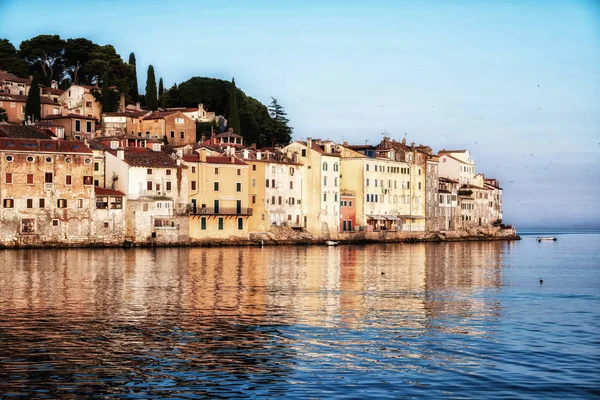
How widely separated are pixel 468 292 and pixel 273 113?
81411 millimetres

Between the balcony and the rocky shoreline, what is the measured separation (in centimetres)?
230

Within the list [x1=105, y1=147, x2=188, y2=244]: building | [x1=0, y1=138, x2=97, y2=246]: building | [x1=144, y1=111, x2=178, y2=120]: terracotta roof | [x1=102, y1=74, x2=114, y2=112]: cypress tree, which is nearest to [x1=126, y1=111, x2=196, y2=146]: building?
[x1=144, y1=111, x2=178, y2=120]: terracotta roof

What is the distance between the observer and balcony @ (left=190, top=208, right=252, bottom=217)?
7506 centimetres

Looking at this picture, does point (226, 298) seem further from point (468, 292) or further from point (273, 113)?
point (273, 113)

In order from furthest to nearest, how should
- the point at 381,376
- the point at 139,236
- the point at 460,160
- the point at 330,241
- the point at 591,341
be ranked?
1. the point at 460,160
2. the point at 330,241
3. the point at 139,236
4. the point at 591,341
5. the point at 381,376

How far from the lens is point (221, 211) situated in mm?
77375

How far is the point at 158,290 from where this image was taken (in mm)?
32438

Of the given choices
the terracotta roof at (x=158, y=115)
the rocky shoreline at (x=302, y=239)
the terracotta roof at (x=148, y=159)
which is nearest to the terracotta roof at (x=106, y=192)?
the terracotta roof at (x=148, y=159)

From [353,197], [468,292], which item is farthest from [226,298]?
[353,197]

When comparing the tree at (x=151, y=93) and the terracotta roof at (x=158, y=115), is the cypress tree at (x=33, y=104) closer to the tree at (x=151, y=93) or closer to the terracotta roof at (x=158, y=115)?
the terracotta roof at (x=158, y=115)

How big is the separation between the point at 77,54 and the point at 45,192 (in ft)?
157

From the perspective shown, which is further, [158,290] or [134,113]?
[134,113]

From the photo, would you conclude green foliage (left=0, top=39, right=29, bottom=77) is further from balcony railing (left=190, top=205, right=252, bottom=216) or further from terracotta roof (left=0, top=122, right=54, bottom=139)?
balcony railing (left=190, top=205, right=252, bottom=216)

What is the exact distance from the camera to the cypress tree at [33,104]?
8912 cm
